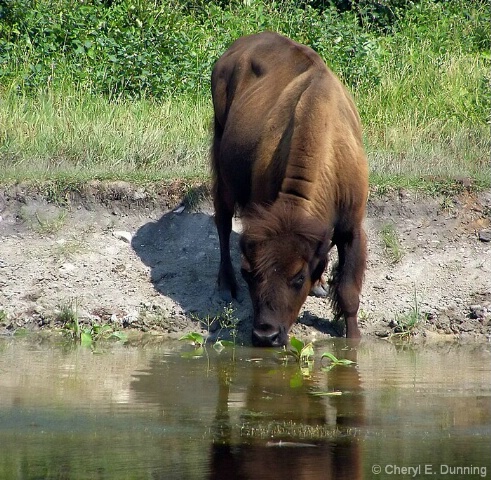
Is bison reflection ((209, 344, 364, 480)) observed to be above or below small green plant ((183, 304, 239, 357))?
above

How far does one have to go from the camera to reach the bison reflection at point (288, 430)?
4473 millimetres

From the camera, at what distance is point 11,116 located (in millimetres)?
11289

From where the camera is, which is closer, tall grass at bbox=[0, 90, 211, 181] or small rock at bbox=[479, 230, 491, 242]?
small rock at bbox=[479, 230, 491, 242]

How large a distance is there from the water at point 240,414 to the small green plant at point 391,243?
5.22 ft

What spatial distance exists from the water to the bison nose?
0.36ft

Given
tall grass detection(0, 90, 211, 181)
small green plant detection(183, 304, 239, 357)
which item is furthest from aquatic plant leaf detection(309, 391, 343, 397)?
A: tall grass detection(0, 90, 211, 181)

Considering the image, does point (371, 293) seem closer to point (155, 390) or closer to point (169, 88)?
point (155, 390)

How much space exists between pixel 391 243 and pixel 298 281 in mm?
2265

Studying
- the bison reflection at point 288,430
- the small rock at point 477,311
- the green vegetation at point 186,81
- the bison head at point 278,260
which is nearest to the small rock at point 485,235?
the green vegetation at point 186,81

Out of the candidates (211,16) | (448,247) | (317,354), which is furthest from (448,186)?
(211,16)

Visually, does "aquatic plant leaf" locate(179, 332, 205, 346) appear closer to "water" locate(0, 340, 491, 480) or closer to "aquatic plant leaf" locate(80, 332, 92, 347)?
"water" locate(0, 340, 491, 480)

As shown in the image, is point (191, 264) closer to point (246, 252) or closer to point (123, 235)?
point (123, 235)

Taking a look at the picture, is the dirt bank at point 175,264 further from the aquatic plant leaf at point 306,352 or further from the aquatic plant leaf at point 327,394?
the aquatic plant leaf at point 327,394

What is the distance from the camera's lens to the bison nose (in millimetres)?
6922
